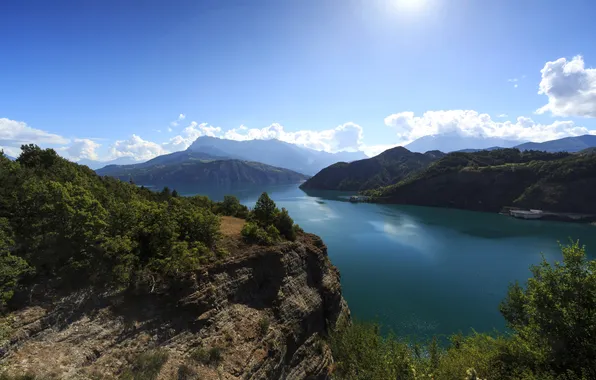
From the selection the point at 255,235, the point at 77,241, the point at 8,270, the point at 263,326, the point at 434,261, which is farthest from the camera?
the point at 434,261

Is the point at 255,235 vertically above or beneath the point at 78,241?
beneath

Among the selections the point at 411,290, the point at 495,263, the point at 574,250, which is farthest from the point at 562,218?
the point at 574,250

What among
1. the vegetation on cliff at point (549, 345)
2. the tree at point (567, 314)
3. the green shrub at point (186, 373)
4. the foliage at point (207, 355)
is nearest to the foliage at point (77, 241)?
the foliage at point (207, 355)

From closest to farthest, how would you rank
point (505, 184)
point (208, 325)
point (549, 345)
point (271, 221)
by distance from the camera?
point (549, 345) → point (208, 325) → point (271, 221) → point (505, 184)

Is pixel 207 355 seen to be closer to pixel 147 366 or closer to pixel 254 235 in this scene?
pixel 147 366

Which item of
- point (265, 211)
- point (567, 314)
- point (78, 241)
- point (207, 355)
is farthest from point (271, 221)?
point (567, 314)

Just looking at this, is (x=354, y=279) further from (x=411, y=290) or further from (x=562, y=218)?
(x=562, y=218)

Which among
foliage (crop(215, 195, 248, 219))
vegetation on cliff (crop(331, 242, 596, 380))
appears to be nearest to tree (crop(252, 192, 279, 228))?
foliage (crop(215, 195, 248, 219))

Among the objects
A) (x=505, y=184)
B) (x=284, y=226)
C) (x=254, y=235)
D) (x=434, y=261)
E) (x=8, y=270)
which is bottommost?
(x=434, y=261)
